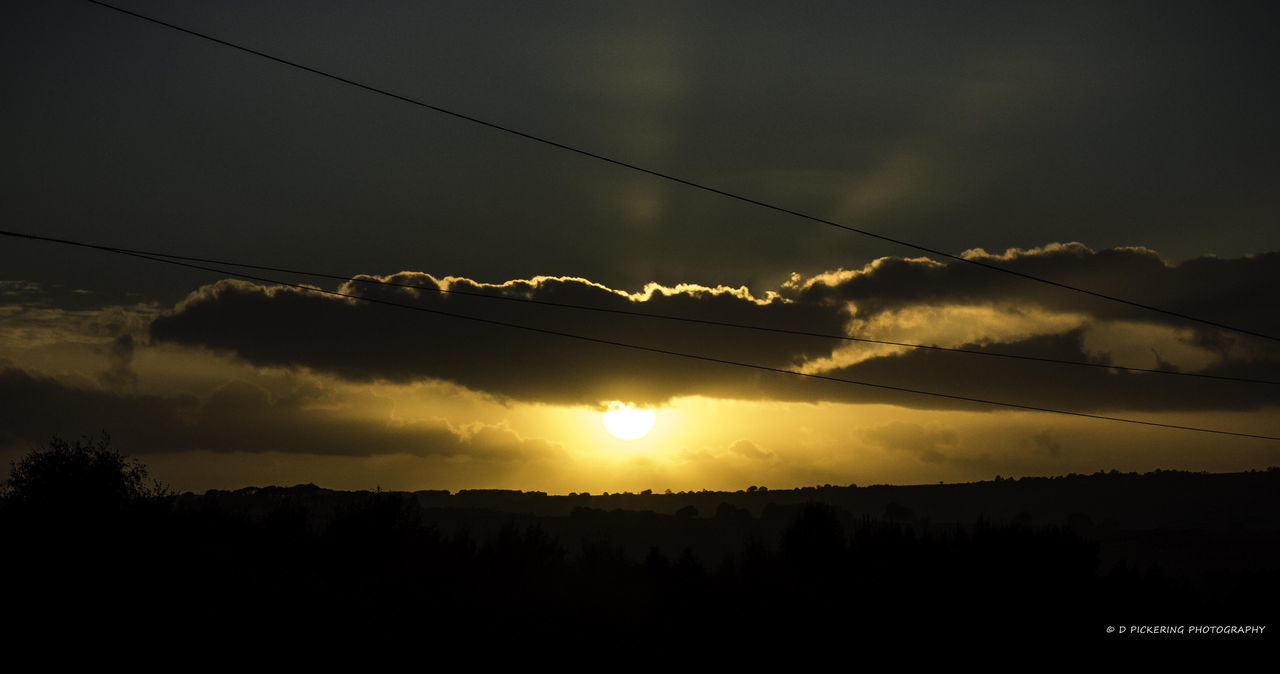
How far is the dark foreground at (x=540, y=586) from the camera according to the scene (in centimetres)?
2622

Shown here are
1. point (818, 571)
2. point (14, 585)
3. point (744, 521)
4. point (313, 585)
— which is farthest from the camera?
point (744, 521)

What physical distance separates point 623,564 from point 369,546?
34.5ft

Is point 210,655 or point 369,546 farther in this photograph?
point 369,546

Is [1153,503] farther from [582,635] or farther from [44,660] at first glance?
[44,660]

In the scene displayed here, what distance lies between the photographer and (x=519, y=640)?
26047 mm

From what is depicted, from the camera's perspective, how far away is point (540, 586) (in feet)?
118

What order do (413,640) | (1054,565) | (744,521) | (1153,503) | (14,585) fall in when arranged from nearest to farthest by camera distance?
(413,640) → (14,585) → (1054,565) → (744,521) → (1153,503)

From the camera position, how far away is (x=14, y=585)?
2678 centimetres

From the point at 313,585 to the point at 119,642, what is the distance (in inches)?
299

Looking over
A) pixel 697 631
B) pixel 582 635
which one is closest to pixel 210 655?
pixel 582 635

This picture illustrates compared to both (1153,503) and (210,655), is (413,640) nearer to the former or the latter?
(210,655)

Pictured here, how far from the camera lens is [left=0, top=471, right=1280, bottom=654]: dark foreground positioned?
26219mm

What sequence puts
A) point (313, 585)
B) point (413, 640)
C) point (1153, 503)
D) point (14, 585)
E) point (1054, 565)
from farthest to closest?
Answer: point (1153, 503) → point (1054, 565) → point (313, 585) → point (14, 585) → point (413, 640)

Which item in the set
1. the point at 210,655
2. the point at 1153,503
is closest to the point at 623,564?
the point at 210,655
